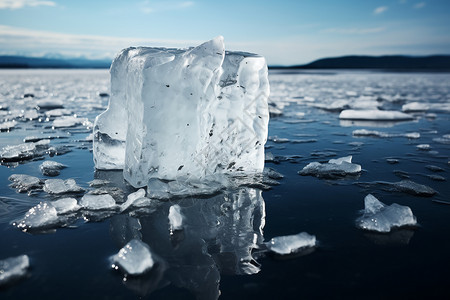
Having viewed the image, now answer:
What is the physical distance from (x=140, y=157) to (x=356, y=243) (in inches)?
72.6

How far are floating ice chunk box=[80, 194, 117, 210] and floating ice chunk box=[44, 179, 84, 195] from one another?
0.34m

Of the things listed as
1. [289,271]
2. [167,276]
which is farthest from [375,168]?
[167,276]

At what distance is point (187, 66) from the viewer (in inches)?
109

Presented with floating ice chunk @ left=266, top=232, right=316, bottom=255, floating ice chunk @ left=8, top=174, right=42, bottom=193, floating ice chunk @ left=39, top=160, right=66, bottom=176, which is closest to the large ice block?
floating ice chunk @ left=39, top=160, right=66, bottom=176

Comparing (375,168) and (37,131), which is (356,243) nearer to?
(375,168)

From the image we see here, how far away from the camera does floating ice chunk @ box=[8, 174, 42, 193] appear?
2837 mm

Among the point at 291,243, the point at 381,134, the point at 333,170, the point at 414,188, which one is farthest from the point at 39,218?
the point at 381,134

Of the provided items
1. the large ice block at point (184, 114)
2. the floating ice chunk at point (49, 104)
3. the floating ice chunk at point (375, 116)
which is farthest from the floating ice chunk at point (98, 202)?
the floating ice chunk at point (49, 104)

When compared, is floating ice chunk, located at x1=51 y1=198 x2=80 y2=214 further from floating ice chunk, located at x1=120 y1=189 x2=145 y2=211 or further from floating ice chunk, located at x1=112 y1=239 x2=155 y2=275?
floating ice chunk, located at x1=112 y1=239 x2=155 y2=275

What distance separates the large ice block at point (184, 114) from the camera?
9.12 feet

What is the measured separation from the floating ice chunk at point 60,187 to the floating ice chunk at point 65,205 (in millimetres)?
337

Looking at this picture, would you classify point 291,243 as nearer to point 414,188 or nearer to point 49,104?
point 414,188

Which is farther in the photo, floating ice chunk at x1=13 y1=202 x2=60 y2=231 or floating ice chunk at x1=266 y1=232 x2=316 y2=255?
floating ice chunk at x1=13 y1=202 x2=60 y2=231

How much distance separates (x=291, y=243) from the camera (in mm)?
1888
